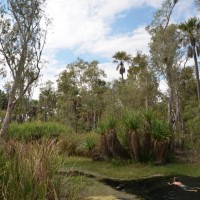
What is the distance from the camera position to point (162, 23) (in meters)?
25.2

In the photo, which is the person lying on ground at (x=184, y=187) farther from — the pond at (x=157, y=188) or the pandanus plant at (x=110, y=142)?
the pandanus plant at (x=110, y=142)

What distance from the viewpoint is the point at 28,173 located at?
482 cm

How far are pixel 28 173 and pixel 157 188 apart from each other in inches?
294

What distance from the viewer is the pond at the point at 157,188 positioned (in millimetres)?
10203

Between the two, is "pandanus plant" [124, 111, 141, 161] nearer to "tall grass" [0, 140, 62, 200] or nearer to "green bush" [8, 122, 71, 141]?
"green bush" [8, 122, 71, 141]

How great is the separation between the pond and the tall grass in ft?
17.2

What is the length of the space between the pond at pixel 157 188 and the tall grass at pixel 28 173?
5228mm

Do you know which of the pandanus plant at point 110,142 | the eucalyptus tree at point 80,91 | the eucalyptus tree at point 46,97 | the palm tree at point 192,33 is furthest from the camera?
the eucalyptus tree at point 46,97

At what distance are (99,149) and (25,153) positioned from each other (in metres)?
12.4

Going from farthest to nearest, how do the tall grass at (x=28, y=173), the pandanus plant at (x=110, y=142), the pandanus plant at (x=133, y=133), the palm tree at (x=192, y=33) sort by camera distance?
the palm tree at (x=192, y=33) < the pandanus plant at (x=110, y=142) < the pandanus plant at (x=133, y=133) < the tall grass at (x=28, y=173)

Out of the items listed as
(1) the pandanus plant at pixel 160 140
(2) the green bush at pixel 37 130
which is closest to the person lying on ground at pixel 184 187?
(1) the pandanus plant at pixel 160 140

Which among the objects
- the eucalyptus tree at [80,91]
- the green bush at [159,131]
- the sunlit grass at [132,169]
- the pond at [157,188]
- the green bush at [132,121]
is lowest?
the pond at [157,188]

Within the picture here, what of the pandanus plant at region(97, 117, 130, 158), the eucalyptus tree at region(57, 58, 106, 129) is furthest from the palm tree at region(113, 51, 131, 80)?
the pandanus plant at region(97, 117, 130, 158)

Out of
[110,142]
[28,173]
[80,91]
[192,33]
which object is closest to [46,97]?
[80,91]
